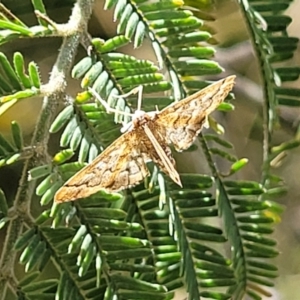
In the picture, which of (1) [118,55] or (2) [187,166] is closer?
(1) [118,55]

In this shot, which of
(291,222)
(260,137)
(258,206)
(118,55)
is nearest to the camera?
(118,55)

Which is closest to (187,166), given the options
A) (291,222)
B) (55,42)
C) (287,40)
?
(55,42)

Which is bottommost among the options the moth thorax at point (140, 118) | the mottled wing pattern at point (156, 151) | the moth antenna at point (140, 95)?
the mottled wing pattern at point (156, 151)

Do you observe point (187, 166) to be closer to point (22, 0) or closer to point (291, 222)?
point (291, 222)

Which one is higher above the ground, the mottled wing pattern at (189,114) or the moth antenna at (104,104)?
the moth antenna at (104,104)
